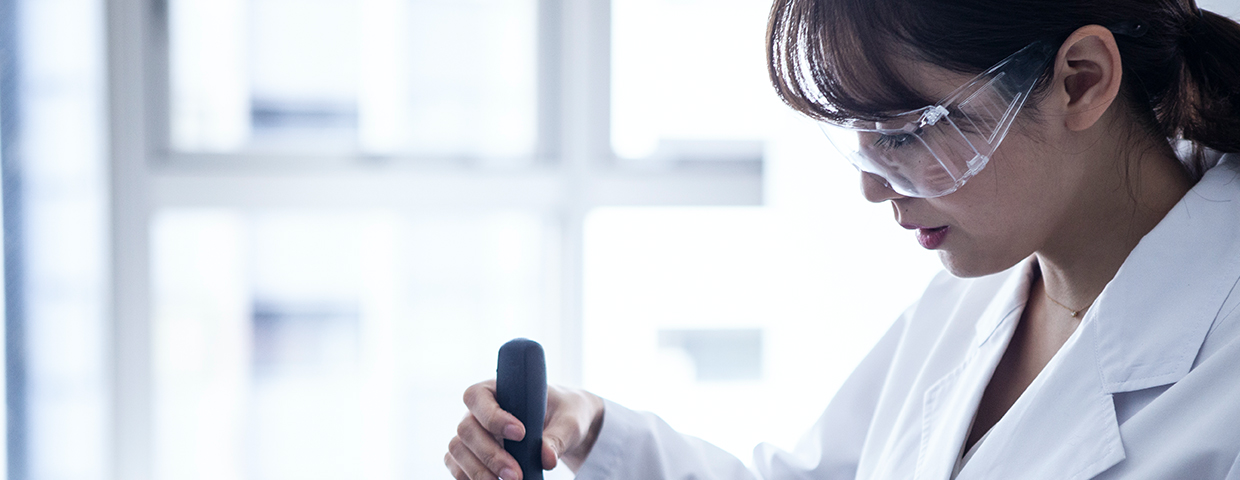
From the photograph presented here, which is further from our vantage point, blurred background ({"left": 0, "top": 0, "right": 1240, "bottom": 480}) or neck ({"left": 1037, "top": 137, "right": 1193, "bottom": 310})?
blurred background ({"left": 0, "top": 0, "right": 1240, "bottom": 480})

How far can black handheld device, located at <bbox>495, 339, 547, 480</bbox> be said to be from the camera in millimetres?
672

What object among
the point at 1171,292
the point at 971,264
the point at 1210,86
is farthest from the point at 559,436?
the point at 1210,86

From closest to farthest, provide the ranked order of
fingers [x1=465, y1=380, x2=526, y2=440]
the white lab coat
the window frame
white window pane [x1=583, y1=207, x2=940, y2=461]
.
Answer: the white lab coat → fingers [x1=465, y1=380, x2=526, y2=440] → the window frame → white window pane [x1=583, y1=207, x2=940, y2=461]

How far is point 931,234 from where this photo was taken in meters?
0.72

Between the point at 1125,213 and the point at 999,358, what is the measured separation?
18 cm

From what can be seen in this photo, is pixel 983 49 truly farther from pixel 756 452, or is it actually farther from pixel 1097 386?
pixel 756 452

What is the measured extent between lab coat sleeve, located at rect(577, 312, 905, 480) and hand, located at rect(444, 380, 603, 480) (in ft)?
0.13

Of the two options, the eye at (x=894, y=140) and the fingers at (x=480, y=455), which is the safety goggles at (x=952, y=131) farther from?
the fingers at (x=480, y=455)

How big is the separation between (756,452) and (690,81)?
1.09 meters

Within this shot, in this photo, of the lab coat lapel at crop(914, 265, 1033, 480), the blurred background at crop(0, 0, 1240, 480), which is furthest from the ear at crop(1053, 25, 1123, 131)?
the blurred background at crop(0, 0, 1240, 480)

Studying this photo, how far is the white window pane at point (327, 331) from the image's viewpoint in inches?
67.9

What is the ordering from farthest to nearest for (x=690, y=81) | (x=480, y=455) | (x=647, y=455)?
(x=690, y=81)
(x=647, y=455)
(x=480, y=455)

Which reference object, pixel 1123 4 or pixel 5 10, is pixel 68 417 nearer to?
pixel 5 10

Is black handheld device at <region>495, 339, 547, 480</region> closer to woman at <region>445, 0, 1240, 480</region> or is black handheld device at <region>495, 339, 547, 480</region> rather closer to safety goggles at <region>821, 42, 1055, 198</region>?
woman at <region>445, 0, 1240, 480</region>
